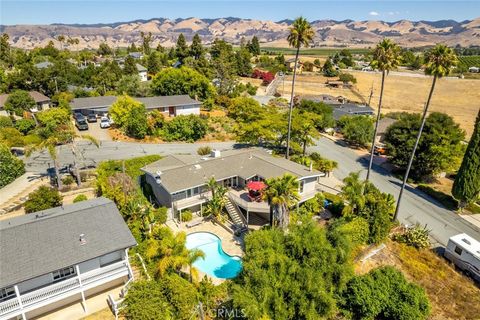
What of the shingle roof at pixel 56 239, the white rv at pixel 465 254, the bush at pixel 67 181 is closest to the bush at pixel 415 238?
the white rv at pixel 465 254

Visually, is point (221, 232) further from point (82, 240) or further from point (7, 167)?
point (7, 167)

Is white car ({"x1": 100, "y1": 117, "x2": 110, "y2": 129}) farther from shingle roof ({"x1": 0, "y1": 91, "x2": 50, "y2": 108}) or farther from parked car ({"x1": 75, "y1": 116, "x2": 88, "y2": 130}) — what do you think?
shingle roof ({"x1": 0, "y1": 91, "x2": 50, "y2": 108})

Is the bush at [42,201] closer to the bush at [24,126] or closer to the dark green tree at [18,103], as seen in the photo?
the bush at [24,126]

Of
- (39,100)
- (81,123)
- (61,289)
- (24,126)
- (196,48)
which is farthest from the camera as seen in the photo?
(196,48)

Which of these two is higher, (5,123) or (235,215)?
(5,123)

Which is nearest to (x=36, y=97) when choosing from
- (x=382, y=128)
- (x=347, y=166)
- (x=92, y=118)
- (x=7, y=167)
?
(x=92, y=118)

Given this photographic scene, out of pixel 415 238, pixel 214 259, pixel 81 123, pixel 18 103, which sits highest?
pixel 18 103

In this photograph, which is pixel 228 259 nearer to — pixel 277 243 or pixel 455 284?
pixel 277 243
